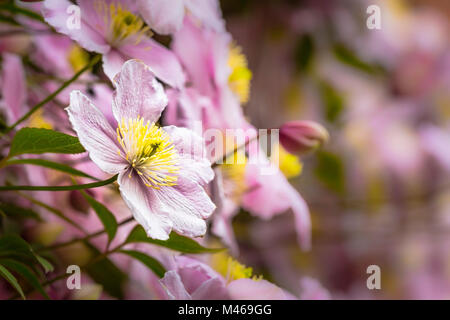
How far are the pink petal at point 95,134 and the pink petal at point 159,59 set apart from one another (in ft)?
0.15

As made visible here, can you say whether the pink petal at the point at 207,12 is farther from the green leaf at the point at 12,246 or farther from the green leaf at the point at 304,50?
the green leaf at the point at 304,50

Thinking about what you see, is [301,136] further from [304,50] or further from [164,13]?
[304,50]

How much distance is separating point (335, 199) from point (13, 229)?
39 cm

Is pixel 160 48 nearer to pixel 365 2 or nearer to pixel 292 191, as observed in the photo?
pixel 292 191

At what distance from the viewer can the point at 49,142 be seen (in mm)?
205

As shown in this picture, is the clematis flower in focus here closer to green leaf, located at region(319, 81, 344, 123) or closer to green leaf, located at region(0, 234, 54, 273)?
green leaf, located at region(0, 234, 54, 273)

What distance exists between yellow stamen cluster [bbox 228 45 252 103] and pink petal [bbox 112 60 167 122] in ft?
0.38

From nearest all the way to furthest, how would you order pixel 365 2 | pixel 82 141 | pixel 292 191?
pixel 82 141 < pixel 292 191 < pixel 365 2

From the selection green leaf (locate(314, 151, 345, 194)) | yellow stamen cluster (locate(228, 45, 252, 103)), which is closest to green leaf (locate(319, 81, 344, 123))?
→ green leaf (locate(314, 151, 345, 194))

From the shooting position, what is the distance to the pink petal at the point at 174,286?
0.76ft

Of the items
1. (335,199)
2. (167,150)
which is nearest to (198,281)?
(167,150)

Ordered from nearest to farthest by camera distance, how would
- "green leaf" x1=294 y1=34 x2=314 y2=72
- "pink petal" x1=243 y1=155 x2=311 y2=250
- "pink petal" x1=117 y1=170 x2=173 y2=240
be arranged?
"pink petal" x1=117 y1=170 x2=173 y2=240
"pink petal" x1=243 y1=155 x2=311 y2=250
"green leaf" x1=294 y1=34 x2=314 y2=72

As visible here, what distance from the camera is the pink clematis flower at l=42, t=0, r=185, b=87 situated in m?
0.23

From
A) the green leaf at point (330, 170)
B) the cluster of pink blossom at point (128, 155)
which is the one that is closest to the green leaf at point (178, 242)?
the cluster of pink blossom at point (128, 155)
